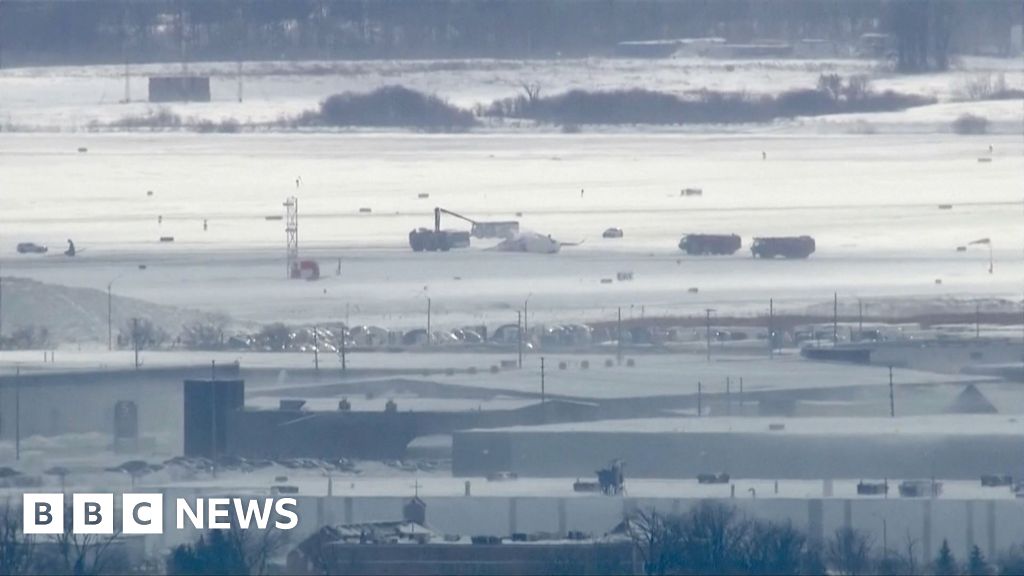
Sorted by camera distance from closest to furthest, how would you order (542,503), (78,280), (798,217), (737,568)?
(737,568)
(542,503)
(78,280)
(798,217)

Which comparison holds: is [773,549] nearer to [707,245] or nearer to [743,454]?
[743,454]

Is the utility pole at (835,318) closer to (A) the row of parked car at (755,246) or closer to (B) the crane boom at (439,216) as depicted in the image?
(A) the row of parked car at (755,246)

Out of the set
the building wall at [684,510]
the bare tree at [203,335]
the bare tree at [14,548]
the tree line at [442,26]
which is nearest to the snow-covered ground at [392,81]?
the tree line at [442,26]

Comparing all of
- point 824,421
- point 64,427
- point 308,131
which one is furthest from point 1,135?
point 824,421

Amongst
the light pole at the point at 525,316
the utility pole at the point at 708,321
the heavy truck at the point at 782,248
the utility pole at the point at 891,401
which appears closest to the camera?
the utility pole at the point at 891,401

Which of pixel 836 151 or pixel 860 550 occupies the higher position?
pixel 836 151

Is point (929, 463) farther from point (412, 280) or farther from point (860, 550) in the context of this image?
point (412, 280)

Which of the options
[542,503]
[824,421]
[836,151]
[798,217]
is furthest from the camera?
[836,151]
